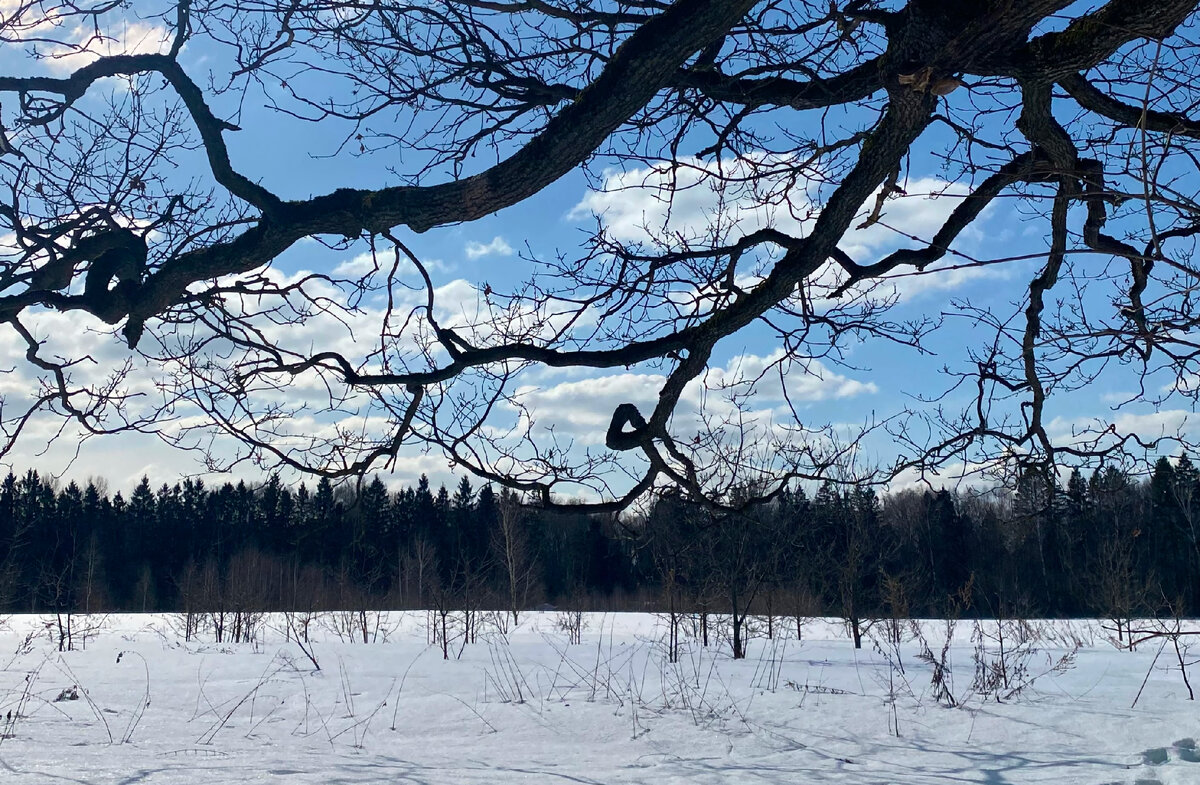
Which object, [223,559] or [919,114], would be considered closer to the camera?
[919,114]

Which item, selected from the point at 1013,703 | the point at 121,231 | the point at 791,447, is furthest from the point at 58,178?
the point at 1013,703

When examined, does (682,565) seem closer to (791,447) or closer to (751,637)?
(751,637)

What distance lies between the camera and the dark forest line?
974 centimetres

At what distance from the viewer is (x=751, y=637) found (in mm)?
17062

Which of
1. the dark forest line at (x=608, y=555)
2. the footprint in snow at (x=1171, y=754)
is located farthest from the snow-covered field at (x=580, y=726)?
the dark forest line at (x=608, y=555)

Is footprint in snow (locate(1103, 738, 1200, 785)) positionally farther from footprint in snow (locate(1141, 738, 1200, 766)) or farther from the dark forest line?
the dark forest line

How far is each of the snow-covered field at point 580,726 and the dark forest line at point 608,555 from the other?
142 centimetres

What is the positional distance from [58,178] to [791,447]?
384 cm

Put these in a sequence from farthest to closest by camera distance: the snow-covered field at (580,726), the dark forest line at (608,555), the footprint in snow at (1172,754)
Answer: the dark forest line at (608,555) → the footprint in snow at (1172,754) → the snow-covered field at (580,726)

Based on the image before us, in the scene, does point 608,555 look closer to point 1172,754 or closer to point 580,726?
point 580,726

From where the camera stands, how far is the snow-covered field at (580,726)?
477 centimetres

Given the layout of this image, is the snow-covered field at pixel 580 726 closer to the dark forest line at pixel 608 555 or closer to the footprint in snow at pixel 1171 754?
the footprint in snow at pixel 1171 754

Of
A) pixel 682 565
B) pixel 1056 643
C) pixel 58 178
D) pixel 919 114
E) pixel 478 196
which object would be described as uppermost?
pixel 58 178

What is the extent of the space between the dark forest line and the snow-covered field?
1.42 m
